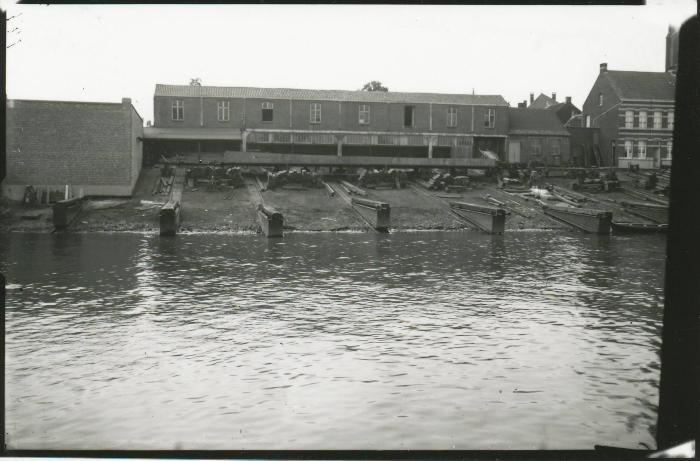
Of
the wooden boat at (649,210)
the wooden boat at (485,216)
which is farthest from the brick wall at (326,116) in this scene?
the wooden boat at (485,216)

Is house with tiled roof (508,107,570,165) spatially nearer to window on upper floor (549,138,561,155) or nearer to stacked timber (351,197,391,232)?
window on upper floor (549,138,561,155)

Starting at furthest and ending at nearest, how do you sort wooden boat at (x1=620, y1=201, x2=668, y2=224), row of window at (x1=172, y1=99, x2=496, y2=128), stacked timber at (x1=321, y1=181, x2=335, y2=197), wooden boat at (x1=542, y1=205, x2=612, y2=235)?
row of window at (x1=172, y1=99, x2=496, y2=128), stacked timber at (x1=321, y1=181, x2=335, y2=197), wooden boat at (x1=620, y1=201, x2=668, y2=224), wooden boat at (x1=542, y1=205, x2=612, y2=235)

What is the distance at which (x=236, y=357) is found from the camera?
8438 millimetres

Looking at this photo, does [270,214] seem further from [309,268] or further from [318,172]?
[318,172]

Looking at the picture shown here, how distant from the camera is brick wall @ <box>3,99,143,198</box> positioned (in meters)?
31.8

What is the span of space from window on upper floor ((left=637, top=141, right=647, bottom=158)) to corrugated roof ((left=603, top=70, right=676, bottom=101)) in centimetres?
410

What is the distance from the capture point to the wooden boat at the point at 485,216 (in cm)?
2881

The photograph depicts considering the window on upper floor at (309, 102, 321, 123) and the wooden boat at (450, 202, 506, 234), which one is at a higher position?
the window on upper floor at (309, 102, 321, 123)

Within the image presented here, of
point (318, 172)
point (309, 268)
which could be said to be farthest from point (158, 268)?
point (318, 172)

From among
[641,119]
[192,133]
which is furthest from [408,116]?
[641,119]

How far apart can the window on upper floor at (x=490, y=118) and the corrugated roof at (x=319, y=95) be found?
657 millimetres

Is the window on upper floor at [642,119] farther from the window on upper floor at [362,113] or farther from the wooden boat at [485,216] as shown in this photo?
the wooden boat at [485,216]

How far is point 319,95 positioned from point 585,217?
25.5m

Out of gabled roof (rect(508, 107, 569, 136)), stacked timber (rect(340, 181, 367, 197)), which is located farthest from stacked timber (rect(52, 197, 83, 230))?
gabled roof (rect(508, 107, 569, 136))
